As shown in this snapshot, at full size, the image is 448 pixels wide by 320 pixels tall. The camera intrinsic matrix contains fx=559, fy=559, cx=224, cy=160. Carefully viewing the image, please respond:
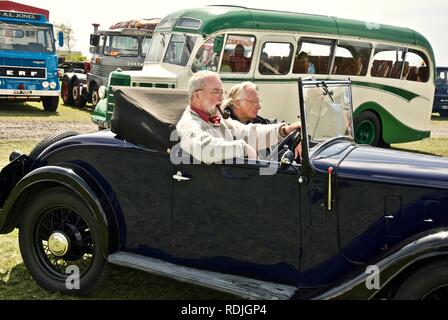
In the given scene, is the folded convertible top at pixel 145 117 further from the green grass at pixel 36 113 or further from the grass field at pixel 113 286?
the green grass at pixel 36 113

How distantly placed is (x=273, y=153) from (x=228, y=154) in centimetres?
32

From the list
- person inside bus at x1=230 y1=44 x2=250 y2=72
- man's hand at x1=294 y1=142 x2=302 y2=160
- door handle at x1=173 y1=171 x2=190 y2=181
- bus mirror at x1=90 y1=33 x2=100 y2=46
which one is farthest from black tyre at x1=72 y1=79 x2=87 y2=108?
man's hand at x1=294 y1=142 x2=302 y2=160

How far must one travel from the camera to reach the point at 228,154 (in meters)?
3.32

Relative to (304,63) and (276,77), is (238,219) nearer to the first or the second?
(276,77)

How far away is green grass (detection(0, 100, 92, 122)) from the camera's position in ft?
48.3

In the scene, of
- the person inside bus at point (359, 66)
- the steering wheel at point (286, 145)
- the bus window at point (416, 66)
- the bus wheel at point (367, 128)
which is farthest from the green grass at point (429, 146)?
the steering wheel at point (286, 145)

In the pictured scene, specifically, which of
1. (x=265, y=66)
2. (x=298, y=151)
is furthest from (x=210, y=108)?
(x=265, y=66)

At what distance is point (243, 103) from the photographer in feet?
13.7

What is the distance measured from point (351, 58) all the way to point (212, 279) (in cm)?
981

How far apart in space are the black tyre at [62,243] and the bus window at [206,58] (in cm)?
685
